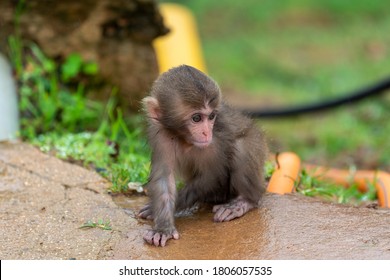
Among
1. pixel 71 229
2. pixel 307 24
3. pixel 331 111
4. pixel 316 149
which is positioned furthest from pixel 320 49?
pixel 71 229

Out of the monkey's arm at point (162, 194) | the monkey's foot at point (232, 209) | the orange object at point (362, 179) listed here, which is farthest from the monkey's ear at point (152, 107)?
the orange object at point (362, 179)

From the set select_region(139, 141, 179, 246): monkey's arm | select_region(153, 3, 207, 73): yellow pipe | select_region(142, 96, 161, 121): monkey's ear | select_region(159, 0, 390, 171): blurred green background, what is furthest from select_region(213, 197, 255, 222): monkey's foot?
select_region(153, 3, 207, 73): yellow pipe

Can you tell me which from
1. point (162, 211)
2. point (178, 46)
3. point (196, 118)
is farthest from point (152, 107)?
point (178, 46)

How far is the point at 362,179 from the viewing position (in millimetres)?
6672

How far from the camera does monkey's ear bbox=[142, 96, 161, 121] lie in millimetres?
4903

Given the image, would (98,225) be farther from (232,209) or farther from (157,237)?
(232,209)

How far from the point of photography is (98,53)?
24.5 feet

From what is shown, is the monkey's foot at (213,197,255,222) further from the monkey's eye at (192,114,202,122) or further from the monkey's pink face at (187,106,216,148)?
the monkey's eye at (192,114,202,122)

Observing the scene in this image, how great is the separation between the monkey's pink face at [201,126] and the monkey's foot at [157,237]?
2.02 feet

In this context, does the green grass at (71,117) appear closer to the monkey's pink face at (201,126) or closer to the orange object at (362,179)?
the monkey's pink face at (201,126)

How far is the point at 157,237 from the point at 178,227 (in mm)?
347

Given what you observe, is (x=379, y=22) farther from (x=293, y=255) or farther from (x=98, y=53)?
(x=293, y=255)

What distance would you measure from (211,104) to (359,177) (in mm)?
2499
